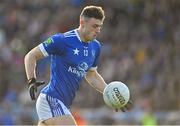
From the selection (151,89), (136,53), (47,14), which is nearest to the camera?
(151,89)

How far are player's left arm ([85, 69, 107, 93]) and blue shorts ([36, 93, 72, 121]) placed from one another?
2.48ft

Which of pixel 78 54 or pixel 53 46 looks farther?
pixel 78 54

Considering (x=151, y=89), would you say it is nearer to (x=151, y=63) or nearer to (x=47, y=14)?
(x=151, y=63)

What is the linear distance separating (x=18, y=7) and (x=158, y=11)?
4778 millimetres

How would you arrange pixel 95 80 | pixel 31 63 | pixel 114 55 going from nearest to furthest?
pixel 31 63
pixel 95 80
pixel 114 55

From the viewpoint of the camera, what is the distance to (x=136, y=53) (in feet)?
57.7

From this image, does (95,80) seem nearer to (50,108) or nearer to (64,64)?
(64,64)

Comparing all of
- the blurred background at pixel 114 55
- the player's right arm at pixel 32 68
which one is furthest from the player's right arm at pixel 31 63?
the blurred background at pixel 114 55

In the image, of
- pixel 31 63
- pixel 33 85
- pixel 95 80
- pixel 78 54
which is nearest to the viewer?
pixel 33 85

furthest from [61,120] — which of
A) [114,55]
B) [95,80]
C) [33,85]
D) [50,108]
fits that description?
[114,55]

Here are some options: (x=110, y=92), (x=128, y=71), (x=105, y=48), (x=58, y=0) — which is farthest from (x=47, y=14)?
(x=110, y=92)

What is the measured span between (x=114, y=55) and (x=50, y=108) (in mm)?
9385

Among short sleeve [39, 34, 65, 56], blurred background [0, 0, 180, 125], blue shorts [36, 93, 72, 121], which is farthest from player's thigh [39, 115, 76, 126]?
blurred background [0, 0, 180, 125]

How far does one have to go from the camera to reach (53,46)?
8602 mm
